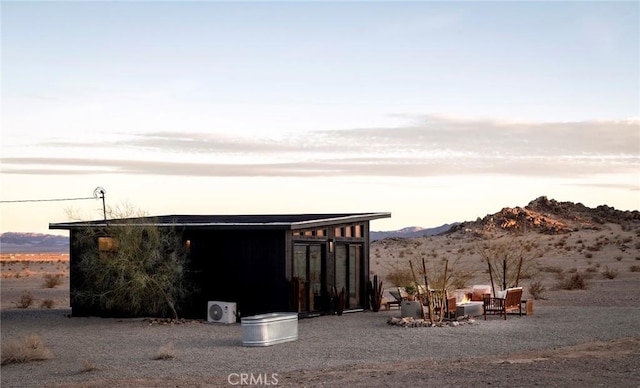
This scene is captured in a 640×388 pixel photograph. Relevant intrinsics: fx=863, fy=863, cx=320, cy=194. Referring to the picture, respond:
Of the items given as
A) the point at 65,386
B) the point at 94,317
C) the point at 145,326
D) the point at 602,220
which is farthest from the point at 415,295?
the point at 602,220

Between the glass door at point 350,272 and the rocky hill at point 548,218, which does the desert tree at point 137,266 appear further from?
the rocky hill at point 548,218

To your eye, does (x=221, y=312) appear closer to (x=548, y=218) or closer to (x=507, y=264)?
(x=507, y=264)

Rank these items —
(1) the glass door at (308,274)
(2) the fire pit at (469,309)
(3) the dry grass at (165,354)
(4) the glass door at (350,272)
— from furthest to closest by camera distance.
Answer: (4) the glass door at (350,272), (1) the glass door at (308,274), (2) the fire pit at (469,309), (3) the dry grass at (165,354)

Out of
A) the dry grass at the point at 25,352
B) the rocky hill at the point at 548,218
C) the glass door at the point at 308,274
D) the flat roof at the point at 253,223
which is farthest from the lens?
the rocky hill at the point at 548,218

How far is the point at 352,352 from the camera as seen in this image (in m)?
14.8

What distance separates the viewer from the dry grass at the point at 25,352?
14.7m

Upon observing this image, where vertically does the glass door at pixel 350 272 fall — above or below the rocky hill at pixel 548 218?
below

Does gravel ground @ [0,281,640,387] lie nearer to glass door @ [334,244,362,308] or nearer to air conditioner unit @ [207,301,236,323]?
air conditioner unit @ [207,301,236,323]

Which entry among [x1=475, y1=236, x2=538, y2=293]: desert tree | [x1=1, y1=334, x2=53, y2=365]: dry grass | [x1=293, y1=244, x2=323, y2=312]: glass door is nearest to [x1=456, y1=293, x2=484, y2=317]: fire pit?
[x1=475, y1=236, x2=538, y2=293]: desert tree

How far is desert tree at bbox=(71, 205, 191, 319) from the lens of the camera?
21.0 metres

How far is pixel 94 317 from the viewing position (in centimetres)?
2259

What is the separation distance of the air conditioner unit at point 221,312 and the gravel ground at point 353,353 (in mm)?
389

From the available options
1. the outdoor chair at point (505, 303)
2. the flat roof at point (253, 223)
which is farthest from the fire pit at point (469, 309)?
the flat roof at point (253, 223)

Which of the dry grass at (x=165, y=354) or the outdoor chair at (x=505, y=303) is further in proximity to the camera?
the outdoor chair at (x=505, y=303)
